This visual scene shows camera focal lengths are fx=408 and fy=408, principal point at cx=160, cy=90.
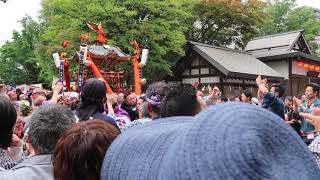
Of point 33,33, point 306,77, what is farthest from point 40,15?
point 306,77

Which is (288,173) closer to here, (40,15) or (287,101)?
(287,101)

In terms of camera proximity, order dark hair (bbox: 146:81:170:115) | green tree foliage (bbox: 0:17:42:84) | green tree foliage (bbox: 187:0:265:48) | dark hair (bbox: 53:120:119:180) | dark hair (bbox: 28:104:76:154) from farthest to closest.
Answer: green tree foliage (bbox: 0:17:42:84)
green tree foliage (bbox: 187:0:265:48)
dark hair (bbox: 146:81:170:115)
dark hair (bbox: 28:104:76:154)
dark hair (bbox: 53:120:119:180)

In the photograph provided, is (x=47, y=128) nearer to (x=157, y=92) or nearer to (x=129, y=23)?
(x=157, y=92)

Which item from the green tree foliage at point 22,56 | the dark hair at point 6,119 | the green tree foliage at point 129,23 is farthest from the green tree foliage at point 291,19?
the dark hair at point 6,119

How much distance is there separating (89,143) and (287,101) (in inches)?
290

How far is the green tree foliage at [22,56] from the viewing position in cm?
3334

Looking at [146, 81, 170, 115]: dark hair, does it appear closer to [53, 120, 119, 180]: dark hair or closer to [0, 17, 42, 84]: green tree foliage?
[53, 120, 119, 180]: dark hair

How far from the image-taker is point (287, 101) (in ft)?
27.1

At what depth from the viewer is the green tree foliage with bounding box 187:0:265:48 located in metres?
20.8

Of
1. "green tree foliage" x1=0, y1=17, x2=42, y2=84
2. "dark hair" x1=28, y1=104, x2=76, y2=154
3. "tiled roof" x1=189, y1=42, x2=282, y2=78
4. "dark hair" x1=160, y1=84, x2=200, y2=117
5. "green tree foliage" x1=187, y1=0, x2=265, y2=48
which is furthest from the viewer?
"green tree foliage" x1=0, y1=17, x2=42, y2=84

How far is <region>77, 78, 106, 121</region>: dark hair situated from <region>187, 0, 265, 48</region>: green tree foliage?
18.2 meters

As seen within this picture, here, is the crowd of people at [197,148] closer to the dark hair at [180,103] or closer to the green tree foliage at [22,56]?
the dark hair at [180,103]

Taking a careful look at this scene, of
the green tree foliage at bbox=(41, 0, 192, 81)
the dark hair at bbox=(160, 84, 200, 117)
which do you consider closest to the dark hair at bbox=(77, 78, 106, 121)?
the dark hair at bbox=(160, 84, 200, 117)

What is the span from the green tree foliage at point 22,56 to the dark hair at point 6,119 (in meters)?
32.2
